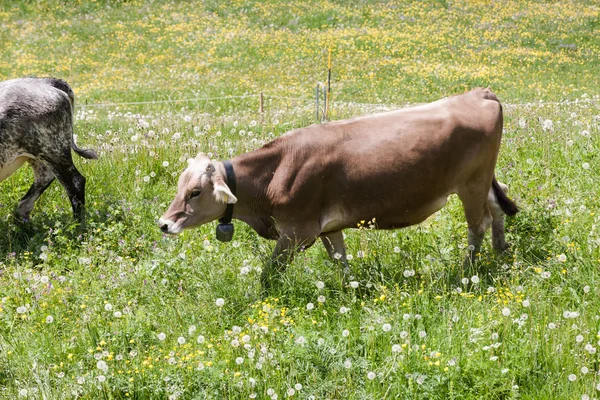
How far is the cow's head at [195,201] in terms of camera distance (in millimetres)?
6016

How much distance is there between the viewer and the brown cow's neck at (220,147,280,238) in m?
6.31

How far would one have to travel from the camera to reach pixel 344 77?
2598cm

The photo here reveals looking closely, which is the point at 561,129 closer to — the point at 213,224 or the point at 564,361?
the point at 213,224

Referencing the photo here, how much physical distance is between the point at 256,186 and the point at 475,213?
204 centimetres

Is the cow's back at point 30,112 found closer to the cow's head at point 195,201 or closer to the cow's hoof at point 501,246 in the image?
the cow's head at point 195,201

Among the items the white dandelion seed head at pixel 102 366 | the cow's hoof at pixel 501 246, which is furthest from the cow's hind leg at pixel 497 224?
the white dandelion seed head at pixel 102 366

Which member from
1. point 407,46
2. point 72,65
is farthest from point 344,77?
point 72,65

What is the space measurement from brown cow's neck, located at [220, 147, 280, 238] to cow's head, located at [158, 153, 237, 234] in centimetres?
25

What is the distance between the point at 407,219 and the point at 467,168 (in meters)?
0.71

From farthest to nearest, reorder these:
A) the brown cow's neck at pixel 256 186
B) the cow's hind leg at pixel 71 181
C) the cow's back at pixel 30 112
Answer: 1. the cow's hind leg at pixel 71 181
2. the cow's back at pixel 30 112
3. the brown cow's neck at pixel 256 186

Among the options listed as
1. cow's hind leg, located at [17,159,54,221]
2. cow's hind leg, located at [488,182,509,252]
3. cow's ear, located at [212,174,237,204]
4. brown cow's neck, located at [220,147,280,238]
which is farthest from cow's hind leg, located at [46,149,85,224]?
cow's hind leg, located at [488,182,509,252]

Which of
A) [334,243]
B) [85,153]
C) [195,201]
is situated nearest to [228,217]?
[195,201]

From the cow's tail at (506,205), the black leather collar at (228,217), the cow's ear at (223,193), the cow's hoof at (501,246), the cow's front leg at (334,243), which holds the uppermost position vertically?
the cow's ear at (223,193)

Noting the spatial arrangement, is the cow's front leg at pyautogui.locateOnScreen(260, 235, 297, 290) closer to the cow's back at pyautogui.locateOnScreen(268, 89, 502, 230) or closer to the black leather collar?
the cow's back at pyautogui.locateOnScreen(268, 89, 502, 230)
